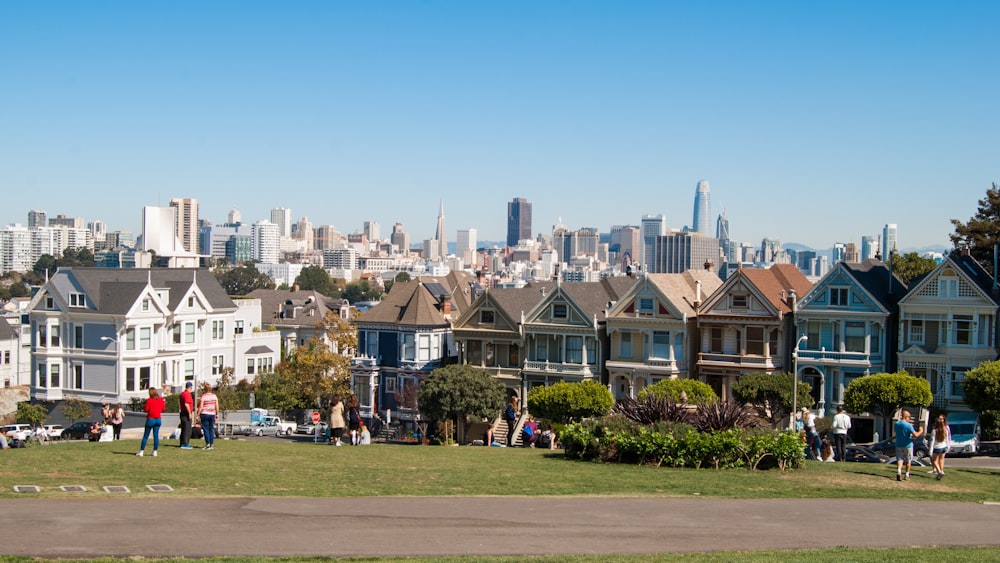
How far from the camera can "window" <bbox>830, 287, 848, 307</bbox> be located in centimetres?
5562

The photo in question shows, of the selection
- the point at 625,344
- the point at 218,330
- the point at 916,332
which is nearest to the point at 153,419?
the point at 625,344

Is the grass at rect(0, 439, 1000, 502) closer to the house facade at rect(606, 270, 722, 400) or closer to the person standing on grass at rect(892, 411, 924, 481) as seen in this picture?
the person standing on grass at rect(892, 411, 924, 481)

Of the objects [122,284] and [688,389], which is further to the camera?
[122,284]

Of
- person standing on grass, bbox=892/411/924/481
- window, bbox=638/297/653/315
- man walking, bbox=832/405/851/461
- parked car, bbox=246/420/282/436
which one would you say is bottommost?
parked car, bbox=246/420/282/436

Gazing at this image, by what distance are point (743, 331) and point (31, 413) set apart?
4091 cm

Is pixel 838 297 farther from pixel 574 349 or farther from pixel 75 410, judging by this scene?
pixel 75 410

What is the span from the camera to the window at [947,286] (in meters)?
53.1

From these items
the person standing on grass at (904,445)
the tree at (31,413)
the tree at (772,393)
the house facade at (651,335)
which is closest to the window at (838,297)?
the tree at (772,393)

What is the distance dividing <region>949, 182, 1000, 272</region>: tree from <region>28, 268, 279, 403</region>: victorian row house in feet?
151

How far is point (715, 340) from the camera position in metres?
58.5

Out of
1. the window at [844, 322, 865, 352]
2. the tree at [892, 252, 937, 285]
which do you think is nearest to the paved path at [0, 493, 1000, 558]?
the window at [844, 322, 865, 352]

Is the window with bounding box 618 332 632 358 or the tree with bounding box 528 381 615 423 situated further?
the window with bounding box 618 332 632 358

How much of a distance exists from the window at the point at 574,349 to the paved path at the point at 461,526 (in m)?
37.0

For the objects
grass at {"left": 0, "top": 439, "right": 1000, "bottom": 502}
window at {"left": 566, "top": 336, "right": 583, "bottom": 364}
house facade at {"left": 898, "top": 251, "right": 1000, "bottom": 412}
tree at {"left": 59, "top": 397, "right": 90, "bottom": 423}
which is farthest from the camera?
tree at {"left": 59, "top": 397, "right": 90, "bottom": 423}
